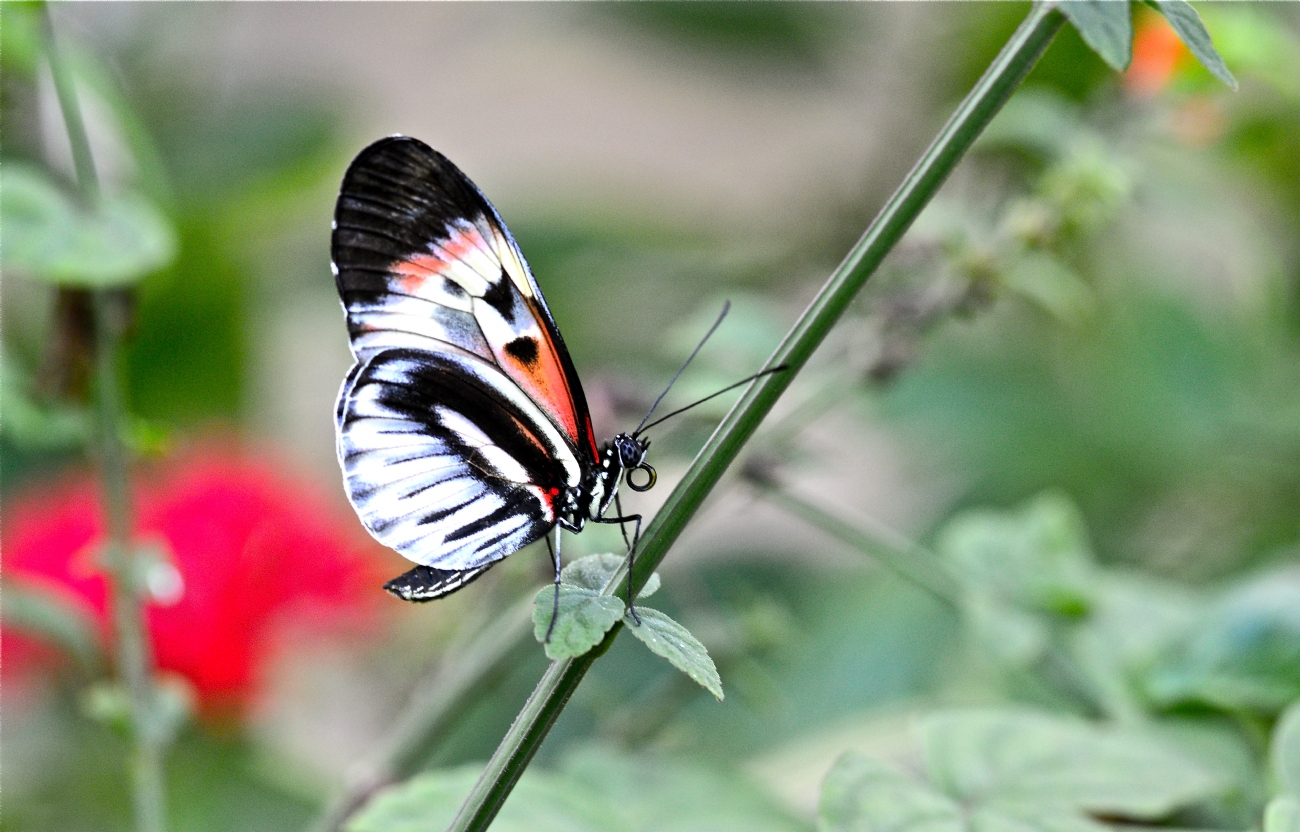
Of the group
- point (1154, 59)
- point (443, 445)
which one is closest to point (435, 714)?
point (443, 445)

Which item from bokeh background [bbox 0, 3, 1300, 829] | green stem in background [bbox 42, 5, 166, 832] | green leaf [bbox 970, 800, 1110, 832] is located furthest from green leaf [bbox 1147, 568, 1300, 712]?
green stem in background [bbox 42, 5, 166, 832]

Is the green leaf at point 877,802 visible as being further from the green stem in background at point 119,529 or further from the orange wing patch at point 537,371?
the green stem in background at point 119,529

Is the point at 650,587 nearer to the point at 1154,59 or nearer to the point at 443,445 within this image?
the point at 443,445

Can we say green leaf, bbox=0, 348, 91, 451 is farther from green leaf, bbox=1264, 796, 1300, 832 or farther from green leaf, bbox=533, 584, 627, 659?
green leaf, bbox=1264, 796, 1300, 832

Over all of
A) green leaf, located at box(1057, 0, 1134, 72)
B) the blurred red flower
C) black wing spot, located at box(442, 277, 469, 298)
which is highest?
the blurred red flower

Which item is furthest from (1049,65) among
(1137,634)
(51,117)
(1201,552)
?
(51,117)

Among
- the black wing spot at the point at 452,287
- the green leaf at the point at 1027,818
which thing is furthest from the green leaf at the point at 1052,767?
the black wing spot at the point at 452,287
